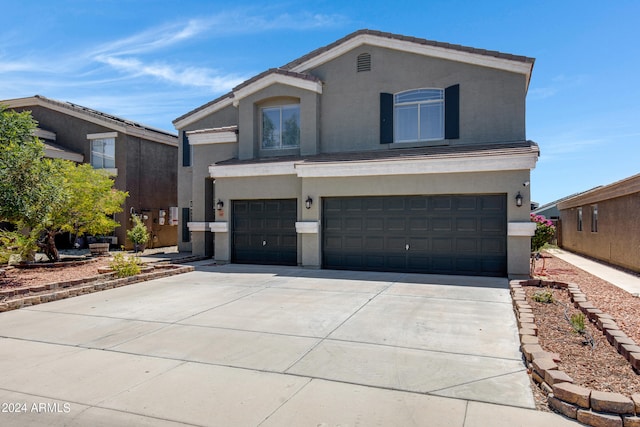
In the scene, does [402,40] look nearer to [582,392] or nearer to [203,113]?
[203,113]

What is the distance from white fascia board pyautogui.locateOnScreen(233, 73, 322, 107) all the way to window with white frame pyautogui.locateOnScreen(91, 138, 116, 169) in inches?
359

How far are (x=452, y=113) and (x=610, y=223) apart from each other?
804 cm

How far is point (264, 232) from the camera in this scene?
14.6 m

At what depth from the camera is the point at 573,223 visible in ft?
73.4

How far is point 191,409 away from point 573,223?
23333mm

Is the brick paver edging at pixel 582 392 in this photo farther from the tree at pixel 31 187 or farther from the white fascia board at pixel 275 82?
the tree at pixel 31 187

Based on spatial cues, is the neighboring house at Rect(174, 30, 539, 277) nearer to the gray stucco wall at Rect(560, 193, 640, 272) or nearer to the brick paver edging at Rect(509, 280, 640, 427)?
the gray stucco wall at Rect(560, 193, 640, 272)

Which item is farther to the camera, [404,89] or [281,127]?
[281,127]

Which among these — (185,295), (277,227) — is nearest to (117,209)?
(277,227)

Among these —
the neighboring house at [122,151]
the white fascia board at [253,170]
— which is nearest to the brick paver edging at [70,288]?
the white fascia board at [253,170]

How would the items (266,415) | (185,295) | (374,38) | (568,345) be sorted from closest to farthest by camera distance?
(266,415), (568,345), (185,295), (374,38)

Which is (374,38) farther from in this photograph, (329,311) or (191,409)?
(191,409)

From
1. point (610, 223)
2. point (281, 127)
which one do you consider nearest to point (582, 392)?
point (281, 127)

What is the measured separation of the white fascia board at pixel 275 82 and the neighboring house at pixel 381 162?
0.04 metres
